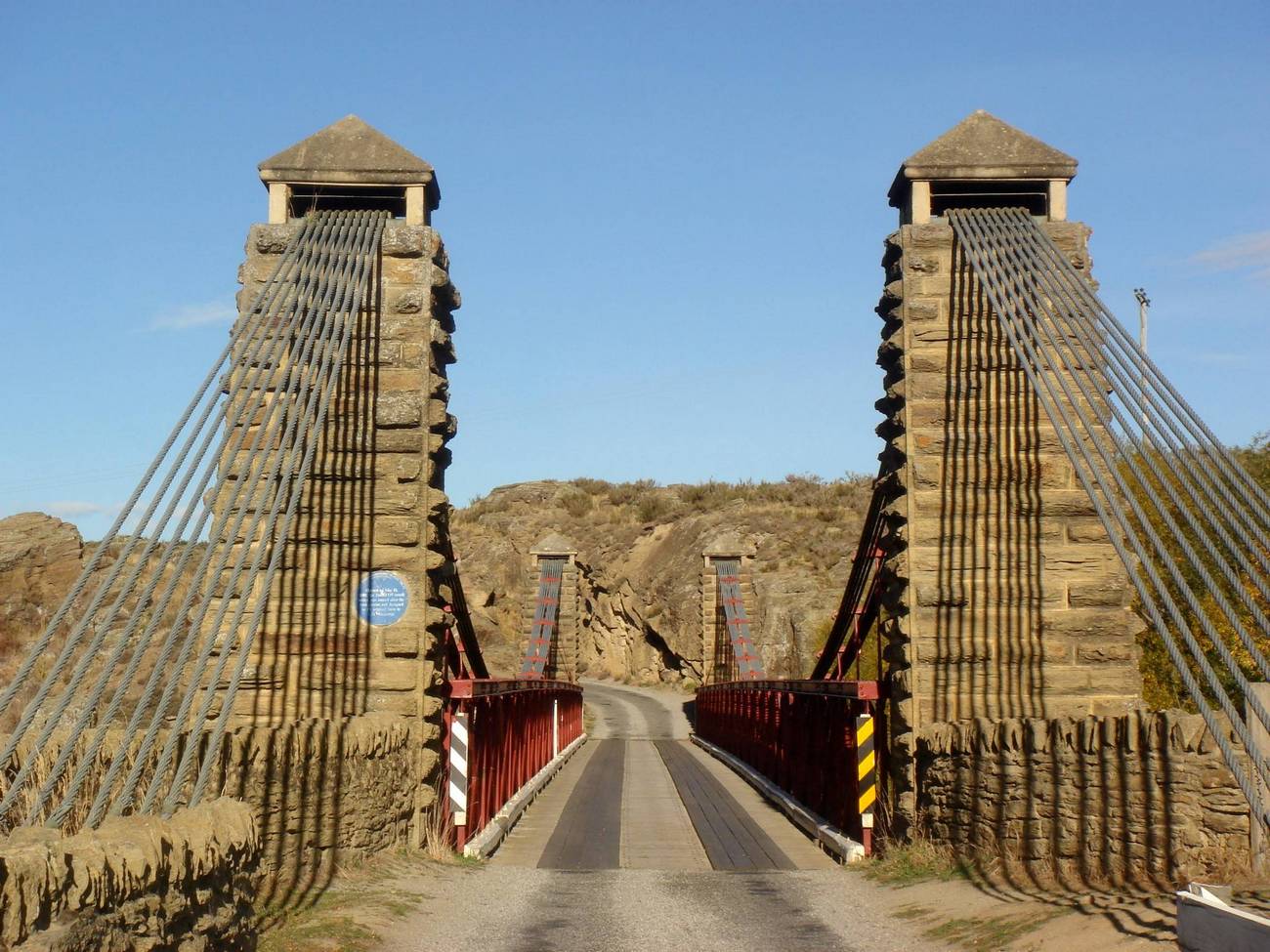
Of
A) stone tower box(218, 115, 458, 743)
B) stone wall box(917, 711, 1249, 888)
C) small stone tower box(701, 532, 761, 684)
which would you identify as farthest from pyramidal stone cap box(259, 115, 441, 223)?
small stone tower box(701, 532, 761, 684)

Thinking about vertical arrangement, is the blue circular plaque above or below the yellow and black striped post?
above

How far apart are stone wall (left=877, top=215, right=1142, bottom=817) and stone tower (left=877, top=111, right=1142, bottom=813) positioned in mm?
11

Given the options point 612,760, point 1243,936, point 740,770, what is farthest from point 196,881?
point 612,760

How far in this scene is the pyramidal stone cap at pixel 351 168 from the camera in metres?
11.2

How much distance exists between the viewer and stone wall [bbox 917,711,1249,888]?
23.7 feet

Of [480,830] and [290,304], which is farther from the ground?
[290,304]

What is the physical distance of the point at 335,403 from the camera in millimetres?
10695

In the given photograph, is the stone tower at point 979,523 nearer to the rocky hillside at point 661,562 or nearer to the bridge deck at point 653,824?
the bridge deck at point 653,824

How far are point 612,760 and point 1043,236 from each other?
16.6 m

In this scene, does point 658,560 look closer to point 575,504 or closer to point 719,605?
point 575,504

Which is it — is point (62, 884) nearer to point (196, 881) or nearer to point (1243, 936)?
point (196, 881)

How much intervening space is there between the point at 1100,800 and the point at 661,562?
5119 centimetres

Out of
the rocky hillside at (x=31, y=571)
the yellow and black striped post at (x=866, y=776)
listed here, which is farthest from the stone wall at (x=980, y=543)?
the rocky hillside at (x=31, y=571)

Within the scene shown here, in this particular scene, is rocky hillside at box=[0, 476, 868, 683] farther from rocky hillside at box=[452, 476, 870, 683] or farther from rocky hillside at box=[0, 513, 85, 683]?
rocky hillside at box=[0, 513, 85, 683]
